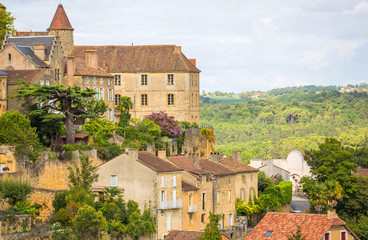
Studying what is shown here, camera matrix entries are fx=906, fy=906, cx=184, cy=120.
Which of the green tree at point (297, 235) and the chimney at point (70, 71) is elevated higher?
the chimney at point (70, 71)

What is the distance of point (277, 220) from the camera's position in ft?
200

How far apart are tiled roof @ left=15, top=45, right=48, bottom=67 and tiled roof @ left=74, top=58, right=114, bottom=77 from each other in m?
5.22

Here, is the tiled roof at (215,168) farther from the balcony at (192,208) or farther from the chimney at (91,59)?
the chimney at (91,59)

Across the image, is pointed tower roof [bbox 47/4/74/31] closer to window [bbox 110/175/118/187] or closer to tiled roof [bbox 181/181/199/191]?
tiled roof [bbox 181/181/199/191]

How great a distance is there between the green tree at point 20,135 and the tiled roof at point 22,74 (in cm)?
602

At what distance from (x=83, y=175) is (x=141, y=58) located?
→ 3457cm

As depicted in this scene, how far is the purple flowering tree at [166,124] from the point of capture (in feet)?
281

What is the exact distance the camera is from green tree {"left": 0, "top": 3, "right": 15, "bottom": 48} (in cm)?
8528

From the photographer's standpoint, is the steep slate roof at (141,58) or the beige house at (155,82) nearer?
the beige house at (155,82)

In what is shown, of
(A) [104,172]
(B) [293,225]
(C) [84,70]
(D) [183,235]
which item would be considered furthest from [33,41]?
(B) [293,225]

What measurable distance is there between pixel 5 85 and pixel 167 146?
18.0 meters

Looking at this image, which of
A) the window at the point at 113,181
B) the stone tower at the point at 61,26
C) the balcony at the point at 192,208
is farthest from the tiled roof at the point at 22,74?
the stone tower at the point at 61,26

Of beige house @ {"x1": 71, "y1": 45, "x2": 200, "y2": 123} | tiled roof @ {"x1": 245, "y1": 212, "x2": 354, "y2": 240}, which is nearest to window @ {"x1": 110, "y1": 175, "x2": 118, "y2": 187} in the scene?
tiled roof @ {"x1": 245, "y1": 212, "x2": 354, "y2": 240}

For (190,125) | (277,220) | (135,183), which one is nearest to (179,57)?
(190,125)
